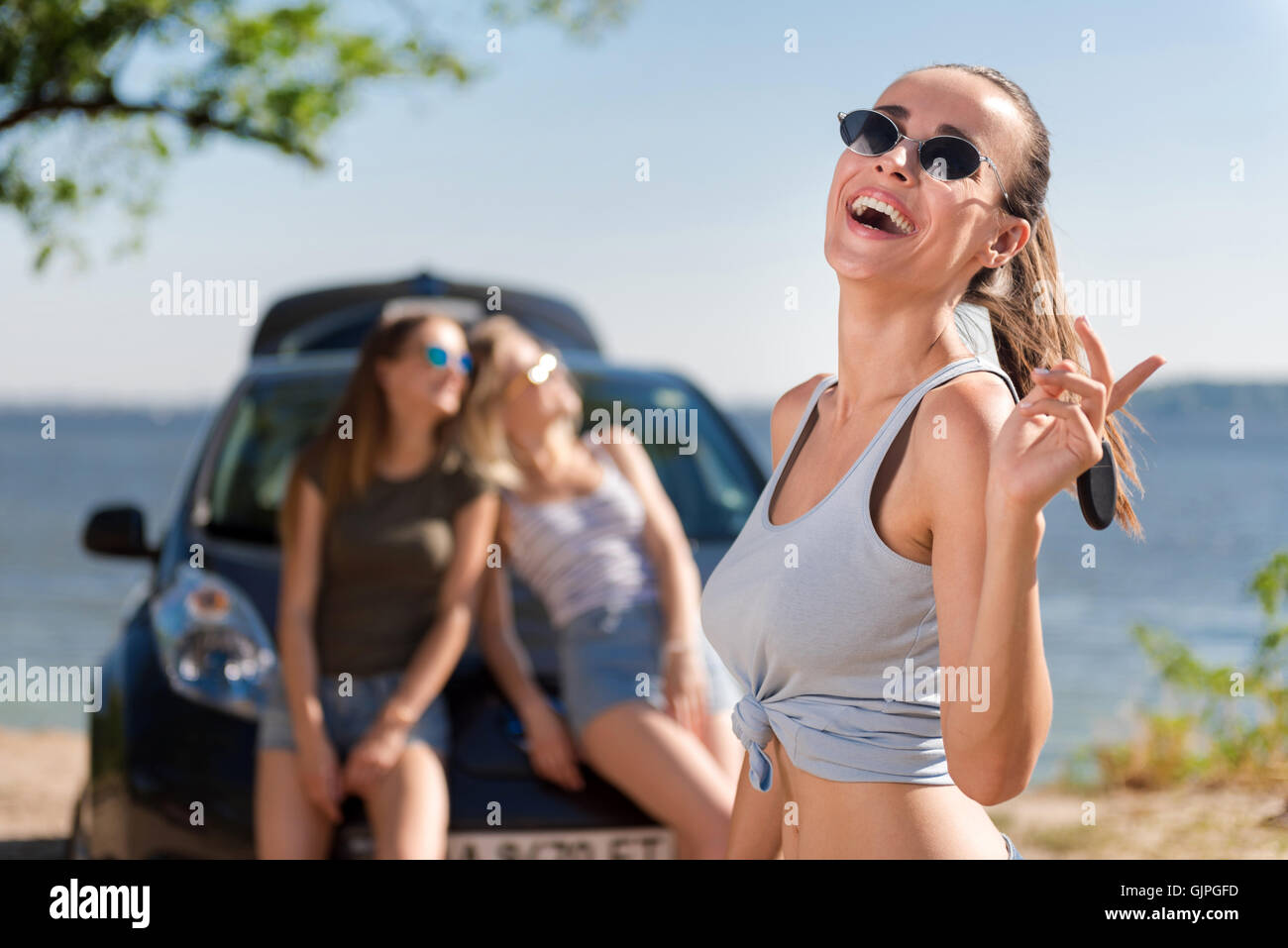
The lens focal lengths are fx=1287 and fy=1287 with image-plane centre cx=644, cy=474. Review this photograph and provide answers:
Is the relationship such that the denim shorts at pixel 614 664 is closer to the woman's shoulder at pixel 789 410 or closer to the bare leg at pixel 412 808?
the bare leg at pixel 412 808

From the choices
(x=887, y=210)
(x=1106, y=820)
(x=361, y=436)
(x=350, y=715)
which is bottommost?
(x=1106, y=820)

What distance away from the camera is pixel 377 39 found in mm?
7289

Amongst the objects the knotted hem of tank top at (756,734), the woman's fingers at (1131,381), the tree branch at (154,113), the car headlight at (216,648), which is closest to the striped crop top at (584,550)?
the car headlight at (216,648)

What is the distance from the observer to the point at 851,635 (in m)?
1.40

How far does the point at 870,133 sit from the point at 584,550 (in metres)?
1.65

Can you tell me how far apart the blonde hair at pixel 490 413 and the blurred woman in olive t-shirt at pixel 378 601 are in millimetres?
34

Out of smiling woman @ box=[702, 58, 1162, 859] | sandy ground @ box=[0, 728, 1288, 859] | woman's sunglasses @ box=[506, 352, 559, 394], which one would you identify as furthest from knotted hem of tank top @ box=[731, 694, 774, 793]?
sandy ground @ box=[0, 728, 1288, 859]

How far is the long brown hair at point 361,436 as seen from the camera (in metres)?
3.07

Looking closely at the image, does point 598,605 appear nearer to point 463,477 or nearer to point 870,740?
point 463,477

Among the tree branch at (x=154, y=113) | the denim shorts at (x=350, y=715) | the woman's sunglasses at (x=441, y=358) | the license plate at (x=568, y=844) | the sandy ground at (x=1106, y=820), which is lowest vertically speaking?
the sandy ground at (x=1106, y=820)

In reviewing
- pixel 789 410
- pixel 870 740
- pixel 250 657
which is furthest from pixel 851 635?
pixel 250 657

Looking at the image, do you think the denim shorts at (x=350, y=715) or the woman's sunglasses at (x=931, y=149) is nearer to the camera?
the woman's sunglasses at (x=931, y=149)

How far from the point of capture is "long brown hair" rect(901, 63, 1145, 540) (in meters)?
1.49
